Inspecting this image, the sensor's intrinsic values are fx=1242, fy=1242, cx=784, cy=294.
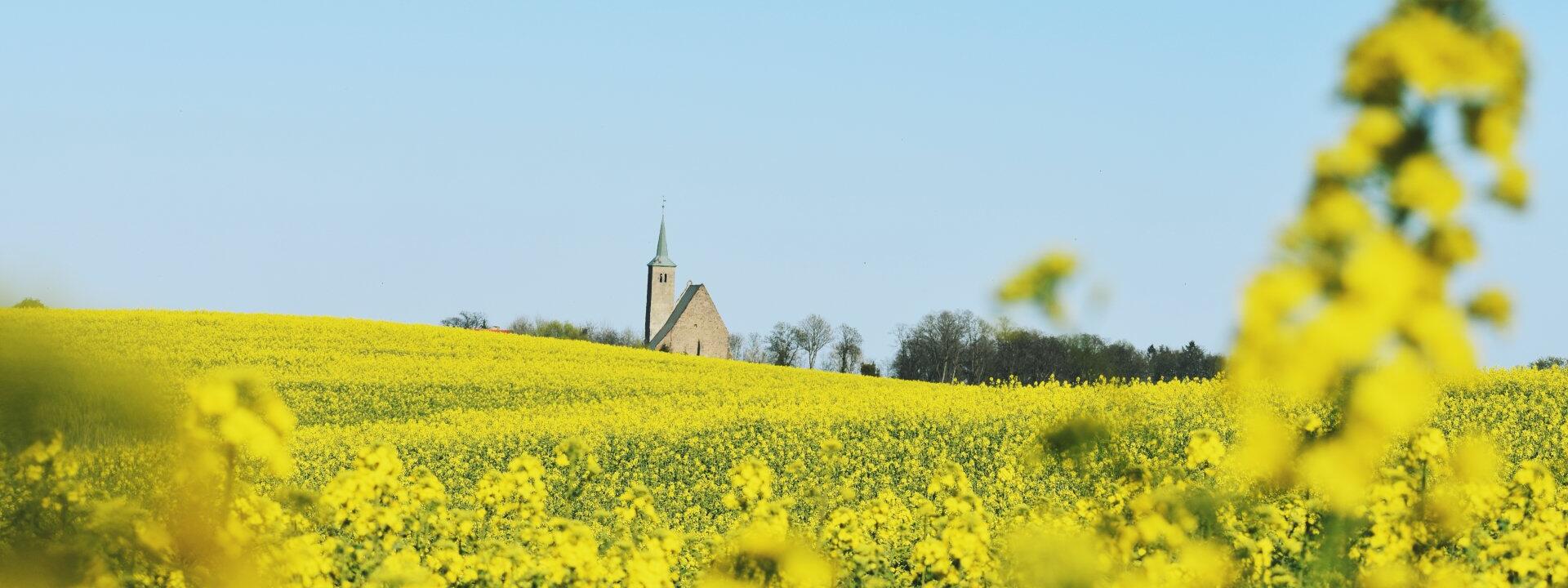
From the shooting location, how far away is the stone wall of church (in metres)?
92.3

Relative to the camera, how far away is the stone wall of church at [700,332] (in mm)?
92312

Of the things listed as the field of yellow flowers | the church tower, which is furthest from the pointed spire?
the field of yellow flowers

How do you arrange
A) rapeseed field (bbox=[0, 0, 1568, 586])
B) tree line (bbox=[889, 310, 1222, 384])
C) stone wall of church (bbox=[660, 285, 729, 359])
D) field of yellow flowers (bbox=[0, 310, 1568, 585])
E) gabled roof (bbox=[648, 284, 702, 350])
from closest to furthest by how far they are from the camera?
rapeseed field (bbox=[0, 0, 1568, 586])
field of yellow flowers (bbox=[0, 310, 1568, 585])
tree line (bbox=[889, 310, 1222, 384])
stone wall of church (bbox=[660, 285, 729, 359])
gabled roof (bbox=[648, 284, 702, 350])

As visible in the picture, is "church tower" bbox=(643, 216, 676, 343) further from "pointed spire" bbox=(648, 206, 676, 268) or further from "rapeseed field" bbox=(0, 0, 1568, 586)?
"rapeseed field" bbox=(0, 0, 1568, 586)

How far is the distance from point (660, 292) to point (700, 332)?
13.5 metres

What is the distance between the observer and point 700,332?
307 ft

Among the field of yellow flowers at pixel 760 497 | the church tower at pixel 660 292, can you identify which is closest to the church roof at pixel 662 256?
the church tower at pixel 660 292

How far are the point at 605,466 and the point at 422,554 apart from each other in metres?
10.2

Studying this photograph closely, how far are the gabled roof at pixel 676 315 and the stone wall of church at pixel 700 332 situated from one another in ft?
1.42

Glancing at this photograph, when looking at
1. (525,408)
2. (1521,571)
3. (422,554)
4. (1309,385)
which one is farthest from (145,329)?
(1309,385)

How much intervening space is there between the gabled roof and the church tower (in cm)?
579

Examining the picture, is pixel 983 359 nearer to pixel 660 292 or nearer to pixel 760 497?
pixel 660 292

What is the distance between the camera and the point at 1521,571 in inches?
250

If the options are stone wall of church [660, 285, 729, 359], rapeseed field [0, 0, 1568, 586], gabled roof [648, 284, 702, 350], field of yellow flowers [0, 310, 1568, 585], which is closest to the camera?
rapeseed field [0, 0, 1568, 586]
